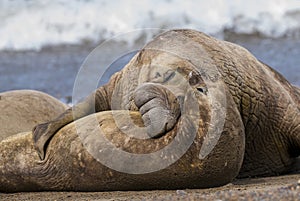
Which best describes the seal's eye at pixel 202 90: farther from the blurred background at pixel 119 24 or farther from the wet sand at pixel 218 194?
the blurred background at pixel 119 24

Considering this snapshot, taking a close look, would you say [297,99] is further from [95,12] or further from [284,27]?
[95,12]

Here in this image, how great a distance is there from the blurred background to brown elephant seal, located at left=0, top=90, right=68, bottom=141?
24.4ft

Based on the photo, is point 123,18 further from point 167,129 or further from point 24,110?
point 167,129

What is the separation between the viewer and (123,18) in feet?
60.5

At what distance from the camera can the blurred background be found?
16.1m

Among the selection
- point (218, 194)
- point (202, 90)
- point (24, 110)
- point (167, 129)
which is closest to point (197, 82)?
point (202, 90)

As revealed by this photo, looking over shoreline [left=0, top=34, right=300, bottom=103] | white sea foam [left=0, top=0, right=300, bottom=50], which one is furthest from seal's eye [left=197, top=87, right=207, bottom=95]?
white sea foam [left=0, top=0, right=300, bottom=50]

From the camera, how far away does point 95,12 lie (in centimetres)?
1877

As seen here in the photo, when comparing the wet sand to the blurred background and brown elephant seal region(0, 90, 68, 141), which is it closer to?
brown elephant seal region(0, 90, 68, 141)

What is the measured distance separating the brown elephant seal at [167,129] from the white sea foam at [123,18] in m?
11.2

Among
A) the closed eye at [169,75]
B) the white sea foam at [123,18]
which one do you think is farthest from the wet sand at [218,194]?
the white sea foam at [123,18]

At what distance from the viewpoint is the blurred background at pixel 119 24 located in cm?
1611

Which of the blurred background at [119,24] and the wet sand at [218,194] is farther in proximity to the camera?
the blurred background at [119,24]

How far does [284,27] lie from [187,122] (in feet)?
41.4
